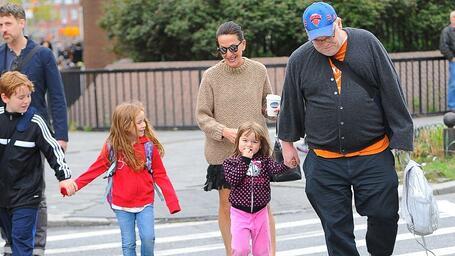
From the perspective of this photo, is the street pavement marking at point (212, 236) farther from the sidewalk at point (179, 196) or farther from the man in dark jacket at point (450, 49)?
the man in dark jacket at point (450, 49)

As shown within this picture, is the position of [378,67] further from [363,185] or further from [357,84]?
[363,185]

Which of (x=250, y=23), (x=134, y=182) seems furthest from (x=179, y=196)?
(x=250, y=23)

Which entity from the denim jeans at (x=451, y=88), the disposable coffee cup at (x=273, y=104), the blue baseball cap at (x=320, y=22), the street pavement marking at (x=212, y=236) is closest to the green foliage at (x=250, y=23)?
the denim jeans at (x=451, y=88)

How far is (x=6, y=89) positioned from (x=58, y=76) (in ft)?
2.95

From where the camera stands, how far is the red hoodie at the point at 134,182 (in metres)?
7.46

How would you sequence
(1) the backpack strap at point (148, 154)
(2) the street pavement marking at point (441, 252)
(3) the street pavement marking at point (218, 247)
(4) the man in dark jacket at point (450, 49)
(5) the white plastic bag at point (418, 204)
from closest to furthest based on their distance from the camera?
(5) the white plastic bag at point (418, 204), (1) the backpack strap at point (148, 154), (2) the street pavement marking at point (441, 252), (3) the street pavement marking at point (218, 247), (4) the man in dark jacket at point (450, 49)

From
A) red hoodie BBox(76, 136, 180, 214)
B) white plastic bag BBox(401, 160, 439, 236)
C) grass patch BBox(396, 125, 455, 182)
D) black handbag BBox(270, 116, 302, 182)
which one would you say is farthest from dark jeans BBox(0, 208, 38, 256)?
grass patch BBox(396, 125, 455, 182)

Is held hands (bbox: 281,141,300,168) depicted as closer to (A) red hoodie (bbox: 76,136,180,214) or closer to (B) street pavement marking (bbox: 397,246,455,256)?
(A) red hoodie (bbox: 76,136,180,214)

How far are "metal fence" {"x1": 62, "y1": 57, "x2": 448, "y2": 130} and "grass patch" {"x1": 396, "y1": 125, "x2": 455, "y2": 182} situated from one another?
4.93 m

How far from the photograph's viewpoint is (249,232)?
737 centimetres

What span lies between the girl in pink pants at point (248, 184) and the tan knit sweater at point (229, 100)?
0.45 metres

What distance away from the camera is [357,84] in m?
6.38

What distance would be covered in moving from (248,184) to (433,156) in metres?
6.28

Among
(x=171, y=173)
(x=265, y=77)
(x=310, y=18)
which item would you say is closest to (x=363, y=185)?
(x=310, y=18)
